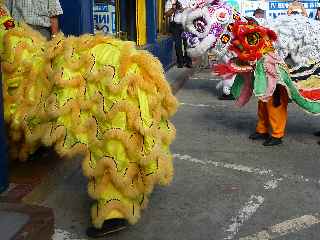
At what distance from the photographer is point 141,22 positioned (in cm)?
941

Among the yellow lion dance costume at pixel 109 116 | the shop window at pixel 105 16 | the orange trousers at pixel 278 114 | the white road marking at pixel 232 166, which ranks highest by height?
the shop window at pixel 105 16

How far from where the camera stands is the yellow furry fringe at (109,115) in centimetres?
318

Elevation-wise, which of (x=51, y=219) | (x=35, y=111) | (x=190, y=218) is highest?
(x=35, y=111)

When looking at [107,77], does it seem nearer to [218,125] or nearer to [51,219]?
[51,219]

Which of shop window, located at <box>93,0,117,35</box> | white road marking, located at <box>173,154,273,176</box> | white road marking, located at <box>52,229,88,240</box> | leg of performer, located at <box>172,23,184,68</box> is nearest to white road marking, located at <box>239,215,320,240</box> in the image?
white road marking, located at <box>173,154,273,176</box>

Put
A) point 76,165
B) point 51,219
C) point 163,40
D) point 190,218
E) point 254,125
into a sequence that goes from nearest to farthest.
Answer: point 51,219 → point 190,218 → point 76,165 → point 254,125 → point 163,40

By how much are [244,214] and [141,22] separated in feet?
19.9

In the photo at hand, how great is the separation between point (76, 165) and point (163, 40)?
5945mm

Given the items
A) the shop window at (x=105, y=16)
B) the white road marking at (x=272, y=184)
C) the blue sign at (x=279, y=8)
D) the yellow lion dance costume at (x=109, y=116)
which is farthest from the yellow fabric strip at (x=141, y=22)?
the yellow lion dance costume at (x=109, y=116)

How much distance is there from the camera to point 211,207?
4020mm

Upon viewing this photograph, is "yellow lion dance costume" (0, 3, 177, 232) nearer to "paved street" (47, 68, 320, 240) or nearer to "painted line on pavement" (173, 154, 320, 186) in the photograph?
"paved street" (47, 68, 320, 240)

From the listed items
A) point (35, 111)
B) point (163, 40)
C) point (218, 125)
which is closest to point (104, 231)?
point (35, 111)

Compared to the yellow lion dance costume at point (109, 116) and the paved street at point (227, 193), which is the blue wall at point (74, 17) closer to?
the paved street at point (227, 193)

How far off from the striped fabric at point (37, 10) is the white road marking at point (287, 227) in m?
3.08
